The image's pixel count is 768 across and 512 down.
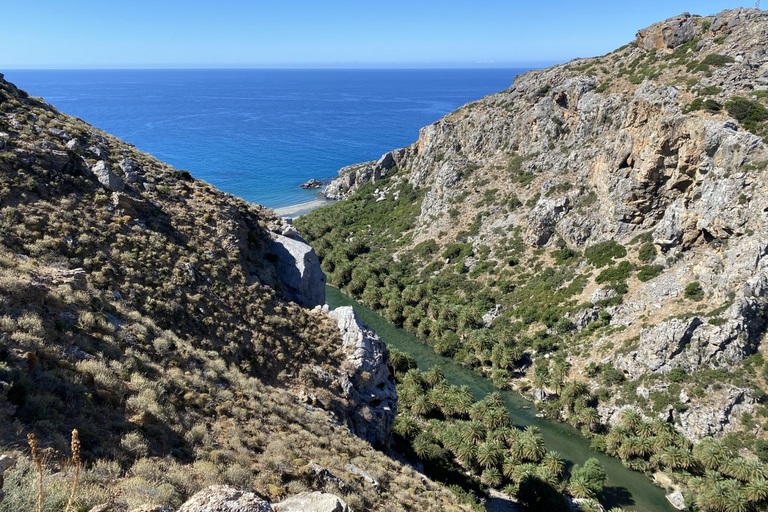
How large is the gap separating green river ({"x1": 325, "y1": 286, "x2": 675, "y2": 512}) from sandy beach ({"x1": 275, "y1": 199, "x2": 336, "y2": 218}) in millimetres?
53248

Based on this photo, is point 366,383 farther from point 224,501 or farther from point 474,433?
point 224,501

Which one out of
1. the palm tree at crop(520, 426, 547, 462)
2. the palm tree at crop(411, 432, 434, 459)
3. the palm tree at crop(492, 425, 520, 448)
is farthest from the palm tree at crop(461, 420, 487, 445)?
the palm tree at crop(411, 432, 434, 459)

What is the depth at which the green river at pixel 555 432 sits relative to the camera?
3797 centimetres

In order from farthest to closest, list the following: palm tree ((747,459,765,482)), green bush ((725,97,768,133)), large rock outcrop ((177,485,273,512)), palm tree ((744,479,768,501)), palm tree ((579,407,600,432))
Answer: green bush ((725,97,768,133)), palm tree ((579,407,600,432)), palm tree ((747,459,765,482)), palm tree ((744,479,768,501)), large rock outcrop ((177,485,273,512))

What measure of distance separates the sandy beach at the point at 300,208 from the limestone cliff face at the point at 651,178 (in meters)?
42.0

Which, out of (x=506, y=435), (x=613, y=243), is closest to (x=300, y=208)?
(x=613, y=243)

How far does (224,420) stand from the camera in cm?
1784

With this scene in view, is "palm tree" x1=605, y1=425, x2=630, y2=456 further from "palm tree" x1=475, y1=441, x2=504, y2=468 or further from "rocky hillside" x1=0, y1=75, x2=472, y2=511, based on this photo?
"rocky hillside" x1=0, y1=75, x2=472, y2=511

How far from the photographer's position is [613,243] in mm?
61000

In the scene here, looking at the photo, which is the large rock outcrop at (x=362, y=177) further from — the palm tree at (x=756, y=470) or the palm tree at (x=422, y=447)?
the palm tree at (x=756, y=470)

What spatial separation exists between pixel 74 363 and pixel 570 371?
5156cm

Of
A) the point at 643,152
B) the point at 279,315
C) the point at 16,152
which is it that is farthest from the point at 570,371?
the point at 16,152

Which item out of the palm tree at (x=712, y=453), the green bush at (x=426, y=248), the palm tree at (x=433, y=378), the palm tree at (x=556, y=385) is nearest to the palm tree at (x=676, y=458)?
the palm tree at (x=712, y=453)

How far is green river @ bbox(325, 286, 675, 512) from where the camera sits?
3797cm
